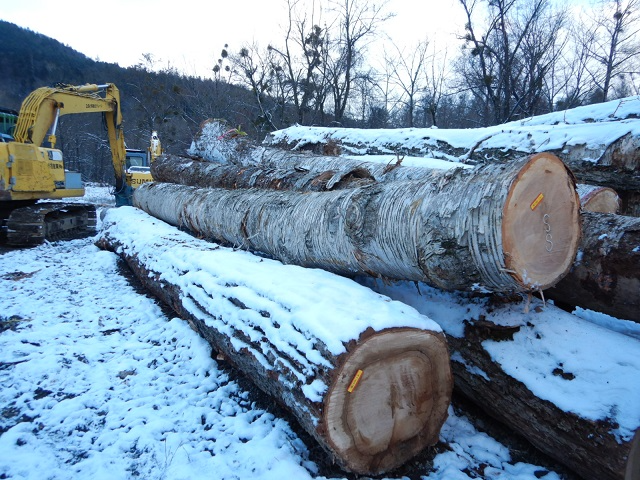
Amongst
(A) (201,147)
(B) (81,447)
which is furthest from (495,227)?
(A) (201,147)

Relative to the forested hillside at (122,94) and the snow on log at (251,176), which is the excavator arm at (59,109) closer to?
the snow on log at (251,176)

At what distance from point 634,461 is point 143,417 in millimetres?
2725

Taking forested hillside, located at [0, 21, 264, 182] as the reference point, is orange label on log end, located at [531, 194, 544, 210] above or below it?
below

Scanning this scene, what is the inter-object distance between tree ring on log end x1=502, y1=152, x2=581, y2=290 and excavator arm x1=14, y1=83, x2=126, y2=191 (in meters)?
9.15

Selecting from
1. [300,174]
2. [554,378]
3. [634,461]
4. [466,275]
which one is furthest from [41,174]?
[634,461]

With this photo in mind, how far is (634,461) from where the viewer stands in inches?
69.9

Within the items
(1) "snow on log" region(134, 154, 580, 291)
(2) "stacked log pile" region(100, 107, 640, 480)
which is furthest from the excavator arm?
(1) "snow on log" region(134, 154, 580, 291)

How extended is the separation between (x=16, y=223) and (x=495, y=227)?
8.43 metres

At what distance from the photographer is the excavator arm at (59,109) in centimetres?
780

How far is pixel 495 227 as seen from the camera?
6.06 ft

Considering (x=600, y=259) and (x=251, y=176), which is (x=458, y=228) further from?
(x=251, y=176)

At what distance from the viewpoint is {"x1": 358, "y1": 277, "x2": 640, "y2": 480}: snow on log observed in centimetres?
182

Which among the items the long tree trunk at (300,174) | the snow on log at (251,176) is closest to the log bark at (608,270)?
the long tree trunk at (300,174)

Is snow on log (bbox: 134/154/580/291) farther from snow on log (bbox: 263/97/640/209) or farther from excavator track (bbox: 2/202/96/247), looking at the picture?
excavator track (bbox: 2/202/96/247)
